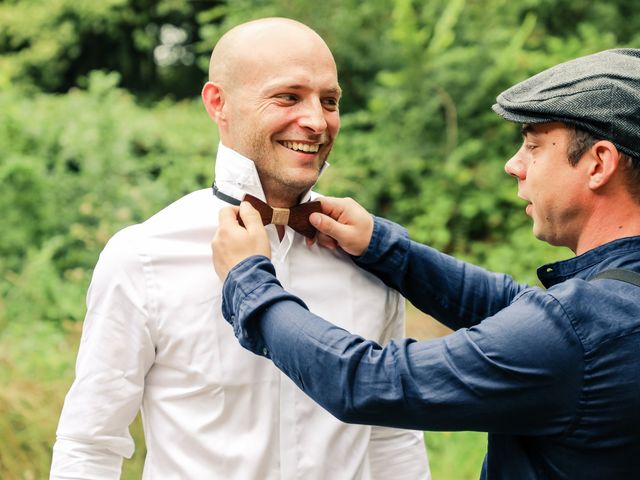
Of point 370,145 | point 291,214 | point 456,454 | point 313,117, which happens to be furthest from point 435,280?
point 370,145

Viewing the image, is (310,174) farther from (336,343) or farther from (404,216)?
(404,216)

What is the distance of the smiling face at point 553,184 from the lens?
204 centimetres

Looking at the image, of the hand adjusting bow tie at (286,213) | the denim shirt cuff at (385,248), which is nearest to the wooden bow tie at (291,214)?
the hand adjusting bow tie at (286,213)

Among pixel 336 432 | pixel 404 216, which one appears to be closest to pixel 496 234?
pixel 404 216

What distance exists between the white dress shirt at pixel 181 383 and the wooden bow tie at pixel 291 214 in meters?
0.08

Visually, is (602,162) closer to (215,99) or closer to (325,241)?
(325,241)

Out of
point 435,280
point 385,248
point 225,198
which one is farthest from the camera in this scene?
point 435,280

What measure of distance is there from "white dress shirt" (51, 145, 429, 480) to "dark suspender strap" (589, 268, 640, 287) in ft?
2.73

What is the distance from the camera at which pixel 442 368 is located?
187 cm

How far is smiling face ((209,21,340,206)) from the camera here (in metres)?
2.21

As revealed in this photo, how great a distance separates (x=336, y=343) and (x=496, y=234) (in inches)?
227

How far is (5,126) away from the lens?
308 inches

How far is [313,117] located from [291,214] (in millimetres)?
272

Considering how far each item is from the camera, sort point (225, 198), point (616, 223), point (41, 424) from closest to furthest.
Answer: point (616, 223), point (225, 198), point (41, 424)
